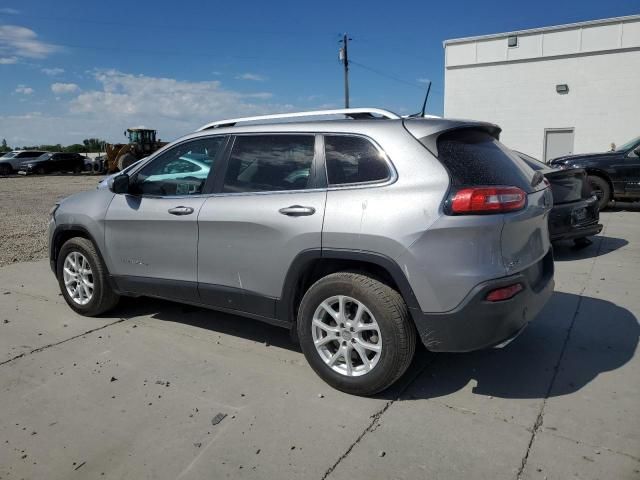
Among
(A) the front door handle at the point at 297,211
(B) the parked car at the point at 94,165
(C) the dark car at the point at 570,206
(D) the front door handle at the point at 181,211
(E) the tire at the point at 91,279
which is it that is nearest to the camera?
(A) the front door handle at the point at 297,211

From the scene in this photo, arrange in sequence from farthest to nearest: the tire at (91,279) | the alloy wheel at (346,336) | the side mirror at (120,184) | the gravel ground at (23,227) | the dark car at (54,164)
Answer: the dark car at (54,164), the gravel ground at (23,227), the tire at (91,279), the side mirror at (120,184), the alloy wheel at (346,336)

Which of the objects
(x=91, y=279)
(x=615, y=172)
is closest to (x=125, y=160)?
(x=615, y=172)

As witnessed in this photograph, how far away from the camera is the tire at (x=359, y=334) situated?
3152 mm

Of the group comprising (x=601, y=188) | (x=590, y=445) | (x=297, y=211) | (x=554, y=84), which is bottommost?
(x=590, y=445)

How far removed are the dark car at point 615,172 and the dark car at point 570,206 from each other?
348 centimetres

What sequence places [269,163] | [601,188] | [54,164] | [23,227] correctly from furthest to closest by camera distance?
[54,164] < [601,188] < [23,227] < [269,163]

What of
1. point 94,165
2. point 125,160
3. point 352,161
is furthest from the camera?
point 94,165

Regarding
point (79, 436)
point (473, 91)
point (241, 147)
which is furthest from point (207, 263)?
point (473, 91)

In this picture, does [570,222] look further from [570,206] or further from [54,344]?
[54,344]

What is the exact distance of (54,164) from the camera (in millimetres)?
34656

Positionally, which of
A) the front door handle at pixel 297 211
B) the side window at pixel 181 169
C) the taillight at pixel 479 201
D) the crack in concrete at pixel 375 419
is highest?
the side window at pixel 181 169

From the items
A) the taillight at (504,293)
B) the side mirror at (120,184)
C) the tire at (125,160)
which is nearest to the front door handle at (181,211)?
the side mirror at (120,184)

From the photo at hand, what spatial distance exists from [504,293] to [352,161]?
1.24 m

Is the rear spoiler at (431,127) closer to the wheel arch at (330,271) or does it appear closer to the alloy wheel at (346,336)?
the wheel arch at (330,271)
